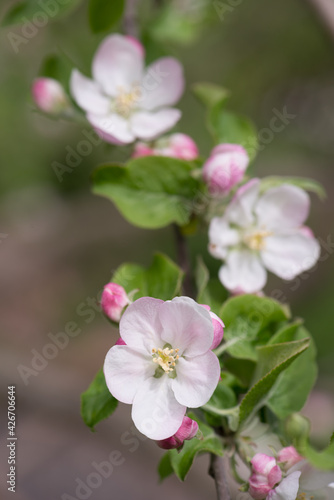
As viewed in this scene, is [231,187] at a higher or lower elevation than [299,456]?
higher

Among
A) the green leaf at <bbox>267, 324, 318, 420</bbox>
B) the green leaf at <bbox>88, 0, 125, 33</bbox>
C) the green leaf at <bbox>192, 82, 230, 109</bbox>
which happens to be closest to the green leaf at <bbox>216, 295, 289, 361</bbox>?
the green leaf at <bbox>267, 324, 318, 420</bbox>

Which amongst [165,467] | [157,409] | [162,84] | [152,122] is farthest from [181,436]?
[162,84]

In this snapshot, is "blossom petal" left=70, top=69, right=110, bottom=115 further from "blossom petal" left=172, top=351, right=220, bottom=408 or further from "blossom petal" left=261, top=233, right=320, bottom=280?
"blossom petal" left=172, top=351, right=220, bottom=408

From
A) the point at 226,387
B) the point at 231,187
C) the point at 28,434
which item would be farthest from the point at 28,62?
the point at 226,387

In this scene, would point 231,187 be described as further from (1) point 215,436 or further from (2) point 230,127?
(1) point 215,436

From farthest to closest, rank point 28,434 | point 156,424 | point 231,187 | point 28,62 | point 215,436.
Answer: point 28,62 < point 28,434 < point 231,187 < point 215,436 < point 156,424

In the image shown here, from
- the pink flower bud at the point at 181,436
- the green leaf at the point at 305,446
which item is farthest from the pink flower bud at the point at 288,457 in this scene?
the pink flower bud at the point at 181,436

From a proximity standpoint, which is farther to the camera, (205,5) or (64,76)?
(205,5)
